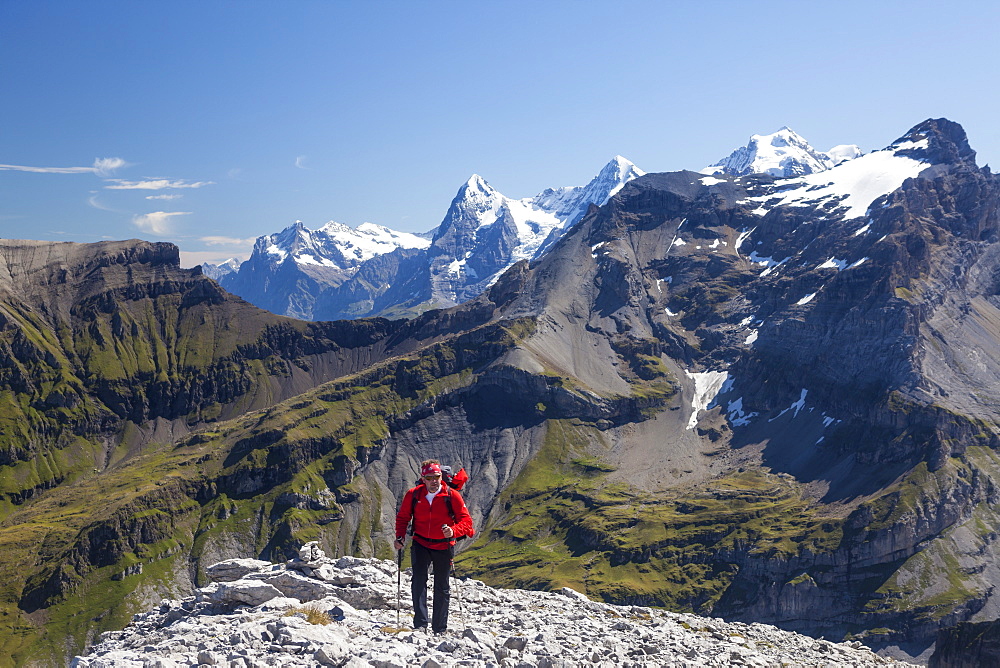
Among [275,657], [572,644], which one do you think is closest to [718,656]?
Result: [572,644]

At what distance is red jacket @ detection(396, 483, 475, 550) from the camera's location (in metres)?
30.3

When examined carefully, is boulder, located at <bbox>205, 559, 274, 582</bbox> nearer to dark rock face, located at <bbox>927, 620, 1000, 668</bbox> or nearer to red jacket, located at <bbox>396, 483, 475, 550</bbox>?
red jacket, located at <bbox>396, 483, 475, 550</bbox>

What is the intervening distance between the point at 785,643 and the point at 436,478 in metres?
42.1

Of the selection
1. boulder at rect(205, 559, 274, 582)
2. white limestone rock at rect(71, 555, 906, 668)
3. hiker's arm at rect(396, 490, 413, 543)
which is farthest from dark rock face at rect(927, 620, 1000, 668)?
hiker's arm at rect(396, 490, 413, 543)

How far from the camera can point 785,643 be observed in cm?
5806

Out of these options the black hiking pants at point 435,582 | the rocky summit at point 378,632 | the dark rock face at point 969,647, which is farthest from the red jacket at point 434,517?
the dark rock face at point 969,647

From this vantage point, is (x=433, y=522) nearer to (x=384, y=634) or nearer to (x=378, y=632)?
(x=384, y=634)

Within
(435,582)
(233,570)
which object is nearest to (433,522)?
(435,582)

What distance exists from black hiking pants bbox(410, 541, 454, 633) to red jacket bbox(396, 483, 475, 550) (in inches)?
16.2

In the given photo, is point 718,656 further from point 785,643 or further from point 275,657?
point 275,657

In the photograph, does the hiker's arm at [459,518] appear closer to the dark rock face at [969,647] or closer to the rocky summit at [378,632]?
the rocky summit at [378,632]

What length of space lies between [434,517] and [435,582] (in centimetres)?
343

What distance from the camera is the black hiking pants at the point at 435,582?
30703 mm

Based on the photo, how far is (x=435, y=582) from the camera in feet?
104
